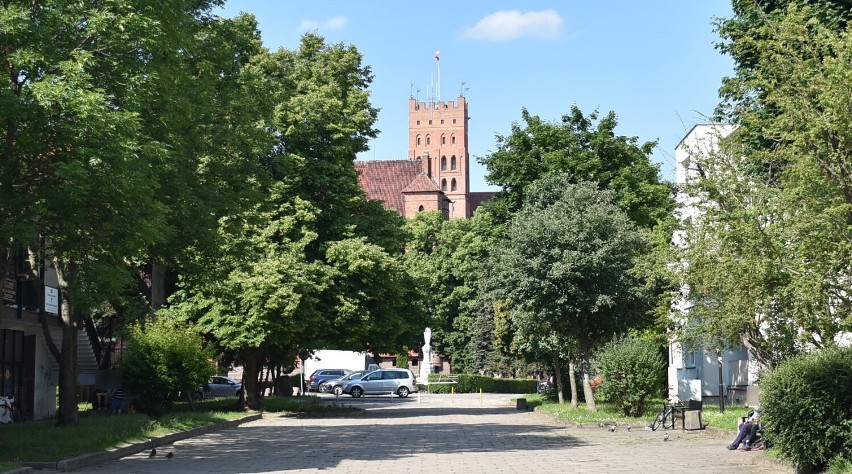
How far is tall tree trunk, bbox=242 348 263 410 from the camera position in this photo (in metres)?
39.9

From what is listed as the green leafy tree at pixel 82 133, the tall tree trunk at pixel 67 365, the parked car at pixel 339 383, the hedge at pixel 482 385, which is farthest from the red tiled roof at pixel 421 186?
the green leafy tree at pixel 82 133

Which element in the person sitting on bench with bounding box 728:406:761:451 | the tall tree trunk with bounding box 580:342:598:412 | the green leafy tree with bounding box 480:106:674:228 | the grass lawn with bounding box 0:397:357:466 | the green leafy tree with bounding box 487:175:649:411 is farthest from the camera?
the green leafy tree with bounding box 480:106:674:228

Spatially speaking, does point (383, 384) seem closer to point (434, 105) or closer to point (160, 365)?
point (160, 365)

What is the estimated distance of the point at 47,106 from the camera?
53.5 ft

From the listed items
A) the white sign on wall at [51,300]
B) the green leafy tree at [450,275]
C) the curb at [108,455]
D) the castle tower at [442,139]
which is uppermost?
the castle tower at [442,139]

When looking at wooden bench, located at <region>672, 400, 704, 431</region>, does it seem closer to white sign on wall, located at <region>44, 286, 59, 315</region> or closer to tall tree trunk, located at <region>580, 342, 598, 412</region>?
tall tree trunk, located at <region>580, 342, 598, 412</region>

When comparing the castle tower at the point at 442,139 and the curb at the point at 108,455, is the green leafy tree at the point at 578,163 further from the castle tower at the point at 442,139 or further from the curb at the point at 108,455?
the castle tower at the point at 442,139

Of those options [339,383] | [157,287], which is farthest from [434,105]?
[157,287]

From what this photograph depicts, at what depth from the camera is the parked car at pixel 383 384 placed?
67875 mm

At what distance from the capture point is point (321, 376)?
3017 inches

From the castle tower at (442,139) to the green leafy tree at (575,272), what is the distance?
14396 centimetres

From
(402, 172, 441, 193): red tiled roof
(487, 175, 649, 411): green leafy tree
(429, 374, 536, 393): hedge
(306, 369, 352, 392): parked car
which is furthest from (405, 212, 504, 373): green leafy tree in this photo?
(487, 175, 649, 411): green leafy tree

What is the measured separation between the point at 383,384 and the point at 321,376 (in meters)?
9.54

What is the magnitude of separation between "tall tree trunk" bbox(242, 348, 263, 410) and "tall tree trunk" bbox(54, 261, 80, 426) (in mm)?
14512
